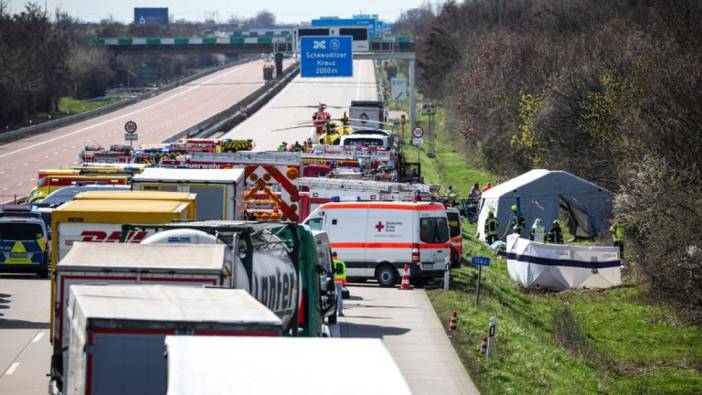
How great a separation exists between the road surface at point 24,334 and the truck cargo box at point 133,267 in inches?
189

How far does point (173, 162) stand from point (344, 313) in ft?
34.6

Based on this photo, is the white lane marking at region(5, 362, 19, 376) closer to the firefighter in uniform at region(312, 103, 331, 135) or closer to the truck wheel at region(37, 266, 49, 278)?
the truck wheel at region(37, 266, 49, 278)

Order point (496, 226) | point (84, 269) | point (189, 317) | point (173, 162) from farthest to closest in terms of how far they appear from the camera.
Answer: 1. point (496, 226)
2. point (173, 162)
3. point (84, 269)
4. point (189, 317)

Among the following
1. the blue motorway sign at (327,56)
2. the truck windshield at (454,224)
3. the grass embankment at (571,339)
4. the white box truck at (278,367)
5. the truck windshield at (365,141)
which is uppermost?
the blue motorway sign at (327,56)

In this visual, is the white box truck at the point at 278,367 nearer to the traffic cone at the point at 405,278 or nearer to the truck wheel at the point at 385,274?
the traffic cone at the point at 405,278

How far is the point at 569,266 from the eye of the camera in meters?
34.6

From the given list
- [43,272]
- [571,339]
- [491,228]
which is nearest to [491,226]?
[491,228]

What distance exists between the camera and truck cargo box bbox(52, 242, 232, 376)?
12.7 meters

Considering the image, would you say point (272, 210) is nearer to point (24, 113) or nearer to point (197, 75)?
point (24, 113)

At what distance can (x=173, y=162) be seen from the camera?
117 feet

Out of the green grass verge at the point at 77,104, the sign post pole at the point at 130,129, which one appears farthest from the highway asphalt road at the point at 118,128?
the sign post pole at the point at 130,129

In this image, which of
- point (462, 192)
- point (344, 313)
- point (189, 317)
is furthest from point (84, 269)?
point (462, 192)

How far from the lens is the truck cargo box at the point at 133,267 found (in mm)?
12664

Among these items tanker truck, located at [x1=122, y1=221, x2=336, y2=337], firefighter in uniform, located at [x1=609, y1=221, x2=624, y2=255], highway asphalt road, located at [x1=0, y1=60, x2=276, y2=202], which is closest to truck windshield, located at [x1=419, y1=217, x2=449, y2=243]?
firefighter in uniform, located at [x1=609, y1=221, x2=624, y2=255]
